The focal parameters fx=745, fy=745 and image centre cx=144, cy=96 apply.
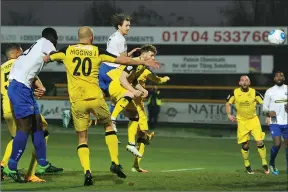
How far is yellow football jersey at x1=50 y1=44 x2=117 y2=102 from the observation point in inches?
452

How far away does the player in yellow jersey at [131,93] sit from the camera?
13562 mm

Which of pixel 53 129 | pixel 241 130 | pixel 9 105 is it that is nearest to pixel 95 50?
pixel 9 105

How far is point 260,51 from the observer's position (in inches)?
1209

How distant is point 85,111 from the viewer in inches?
462

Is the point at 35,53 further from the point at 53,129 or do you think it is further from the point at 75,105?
the point at 53,129

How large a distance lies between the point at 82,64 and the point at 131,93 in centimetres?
238

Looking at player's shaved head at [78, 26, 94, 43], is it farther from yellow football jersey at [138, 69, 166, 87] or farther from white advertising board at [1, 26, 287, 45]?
white advertising board at [1, 26, 287, 45]

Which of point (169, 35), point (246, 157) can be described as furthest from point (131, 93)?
point (169, 35)

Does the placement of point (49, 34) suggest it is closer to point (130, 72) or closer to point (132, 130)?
point (130, 72)

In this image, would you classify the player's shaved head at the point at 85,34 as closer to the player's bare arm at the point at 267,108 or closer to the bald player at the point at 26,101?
the bald player at the point at 26,101

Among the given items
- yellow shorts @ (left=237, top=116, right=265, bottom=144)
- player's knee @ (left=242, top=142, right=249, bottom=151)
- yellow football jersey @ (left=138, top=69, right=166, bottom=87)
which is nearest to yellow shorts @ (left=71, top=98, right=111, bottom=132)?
yellow football jersey @ (left=138, top=69, right=166, bottom=87)

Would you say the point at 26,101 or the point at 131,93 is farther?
the point at 131,93

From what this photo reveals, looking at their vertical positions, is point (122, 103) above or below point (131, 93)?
below

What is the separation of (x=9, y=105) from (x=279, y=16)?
1927cm
